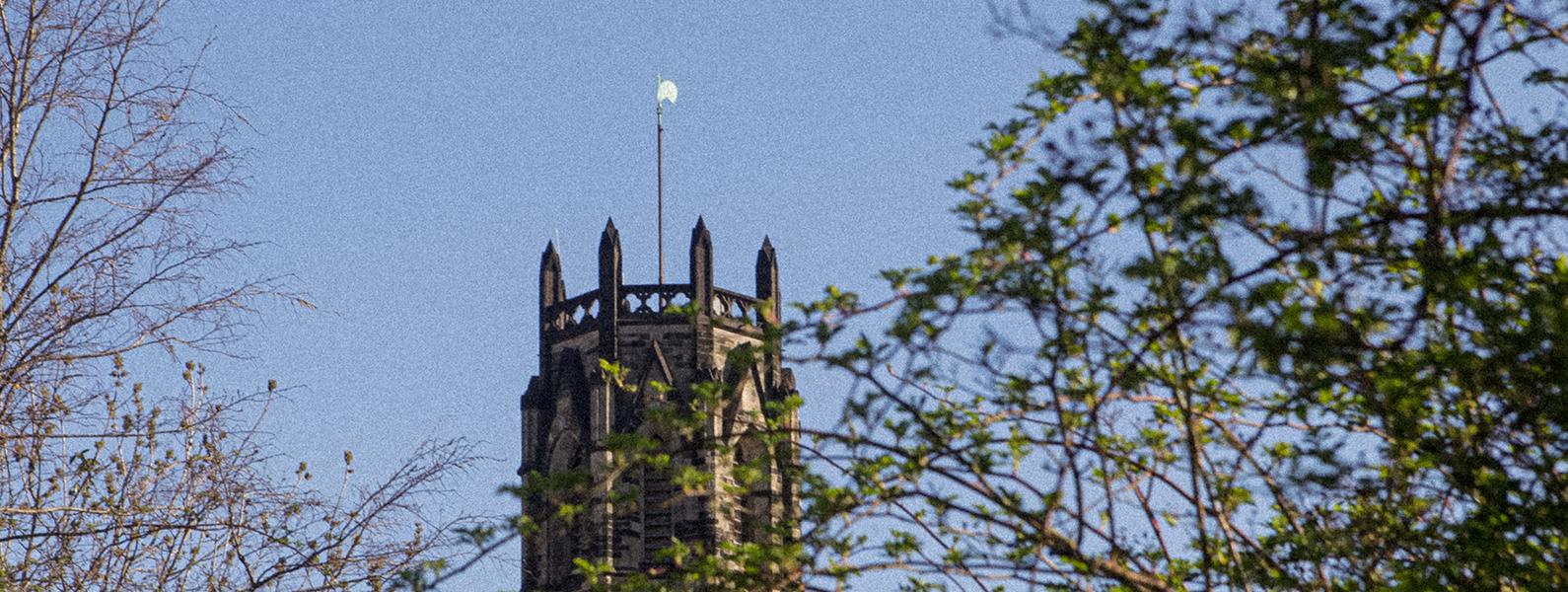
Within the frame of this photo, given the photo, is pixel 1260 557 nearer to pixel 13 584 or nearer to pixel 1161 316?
pixel 1161 316

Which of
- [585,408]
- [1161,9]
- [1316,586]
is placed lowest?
[1316,586]

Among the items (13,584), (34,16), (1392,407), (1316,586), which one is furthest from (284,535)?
(1392,407)

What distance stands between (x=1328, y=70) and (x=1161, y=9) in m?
0.99

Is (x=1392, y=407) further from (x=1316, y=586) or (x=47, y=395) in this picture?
(x=47, y=395)

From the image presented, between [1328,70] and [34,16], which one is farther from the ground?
[34,16]

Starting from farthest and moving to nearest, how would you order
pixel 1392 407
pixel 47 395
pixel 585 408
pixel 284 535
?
1. pixel 585 408
2. pixel 284 535
3. pixel 47 395
4. pixel 1392 407

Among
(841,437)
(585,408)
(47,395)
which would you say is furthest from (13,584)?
(585,408)

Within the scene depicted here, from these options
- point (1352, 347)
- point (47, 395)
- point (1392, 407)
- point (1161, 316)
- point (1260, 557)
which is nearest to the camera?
point (1352, 347)

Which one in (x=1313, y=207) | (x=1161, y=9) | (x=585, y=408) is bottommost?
(x=1313, y=207)

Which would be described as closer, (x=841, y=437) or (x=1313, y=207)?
(x=1313, y=207)

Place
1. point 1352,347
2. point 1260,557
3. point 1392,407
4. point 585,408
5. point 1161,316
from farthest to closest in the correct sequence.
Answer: point 585,408
point 1260,557
point 1161,316
point 1392,407
point 1352,347

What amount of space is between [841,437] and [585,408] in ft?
117

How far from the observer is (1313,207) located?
9.00 metres

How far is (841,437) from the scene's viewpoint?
1020 cm
